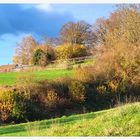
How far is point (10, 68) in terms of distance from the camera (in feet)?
156

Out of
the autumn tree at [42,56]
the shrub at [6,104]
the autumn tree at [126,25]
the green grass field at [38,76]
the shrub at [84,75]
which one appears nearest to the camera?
the shrub at [6,104]

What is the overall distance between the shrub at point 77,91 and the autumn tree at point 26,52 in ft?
53.4

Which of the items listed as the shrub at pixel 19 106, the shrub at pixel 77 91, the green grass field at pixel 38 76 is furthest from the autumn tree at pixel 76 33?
the shrub at pixel 19 106

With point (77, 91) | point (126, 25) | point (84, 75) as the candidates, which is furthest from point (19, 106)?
point (126, 25)

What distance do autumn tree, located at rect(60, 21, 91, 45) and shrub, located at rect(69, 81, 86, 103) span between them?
18.1 meters

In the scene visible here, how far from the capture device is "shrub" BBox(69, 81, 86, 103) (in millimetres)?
30672

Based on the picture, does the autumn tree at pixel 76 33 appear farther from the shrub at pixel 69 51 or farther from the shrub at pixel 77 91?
the shrub at pixel 77 91

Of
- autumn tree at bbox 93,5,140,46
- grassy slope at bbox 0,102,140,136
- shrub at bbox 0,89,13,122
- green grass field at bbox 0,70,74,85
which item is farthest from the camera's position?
autumn tree at bbox 93,5,140,46

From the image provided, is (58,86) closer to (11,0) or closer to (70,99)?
(70,99)

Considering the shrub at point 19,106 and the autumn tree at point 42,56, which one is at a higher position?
the autumn tree at point 42,56

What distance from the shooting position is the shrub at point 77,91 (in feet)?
101

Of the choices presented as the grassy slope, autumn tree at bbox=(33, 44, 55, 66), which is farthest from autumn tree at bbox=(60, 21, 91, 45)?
the grassy slope

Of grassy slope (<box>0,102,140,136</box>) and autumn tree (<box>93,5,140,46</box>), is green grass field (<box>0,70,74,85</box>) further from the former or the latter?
grassy slope (<box>0,102,140,136</box>)

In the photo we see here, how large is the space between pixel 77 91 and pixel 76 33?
72.5 feet
